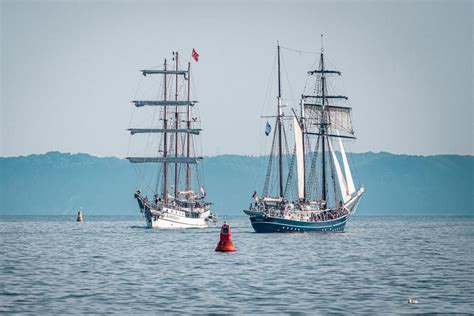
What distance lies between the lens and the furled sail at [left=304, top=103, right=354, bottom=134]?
4806 inches

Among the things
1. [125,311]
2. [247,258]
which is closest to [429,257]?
[247,258]

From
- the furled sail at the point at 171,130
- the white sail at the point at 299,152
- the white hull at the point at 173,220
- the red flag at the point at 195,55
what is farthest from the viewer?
the furled sail at the point at 171,130

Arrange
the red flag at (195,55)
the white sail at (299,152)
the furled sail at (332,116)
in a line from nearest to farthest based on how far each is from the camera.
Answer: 1. the white sail at (299,152)
2. the furled sail at (332,116)
3. the red flag at (195,55)

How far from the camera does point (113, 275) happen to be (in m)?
53.2

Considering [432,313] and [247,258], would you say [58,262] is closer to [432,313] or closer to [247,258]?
[247,258]

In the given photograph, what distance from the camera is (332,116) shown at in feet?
409

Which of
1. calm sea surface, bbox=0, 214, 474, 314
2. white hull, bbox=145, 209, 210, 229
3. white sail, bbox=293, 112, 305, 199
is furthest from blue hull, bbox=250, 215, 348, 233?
calm sea surface, bbox=0, 214, 474, 314

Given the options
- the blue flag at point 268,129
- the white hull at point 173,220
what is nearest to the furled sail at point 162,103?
the white hull at point 173,220

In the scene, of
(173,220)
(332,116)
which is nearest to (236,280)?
(332,116)

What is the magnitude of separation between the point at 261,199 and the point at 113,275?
58.7 metres

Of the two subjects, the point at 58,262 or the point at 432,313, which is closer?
the point at 432,313

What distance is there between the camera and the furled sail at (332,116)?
12206cm

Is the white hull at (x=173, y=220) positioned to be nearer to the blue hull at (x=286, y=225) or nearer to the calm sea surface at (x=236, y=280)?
the blue hull at (x=286, y=225)

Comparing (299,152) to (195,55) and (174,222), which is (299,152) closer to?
(195,55)
